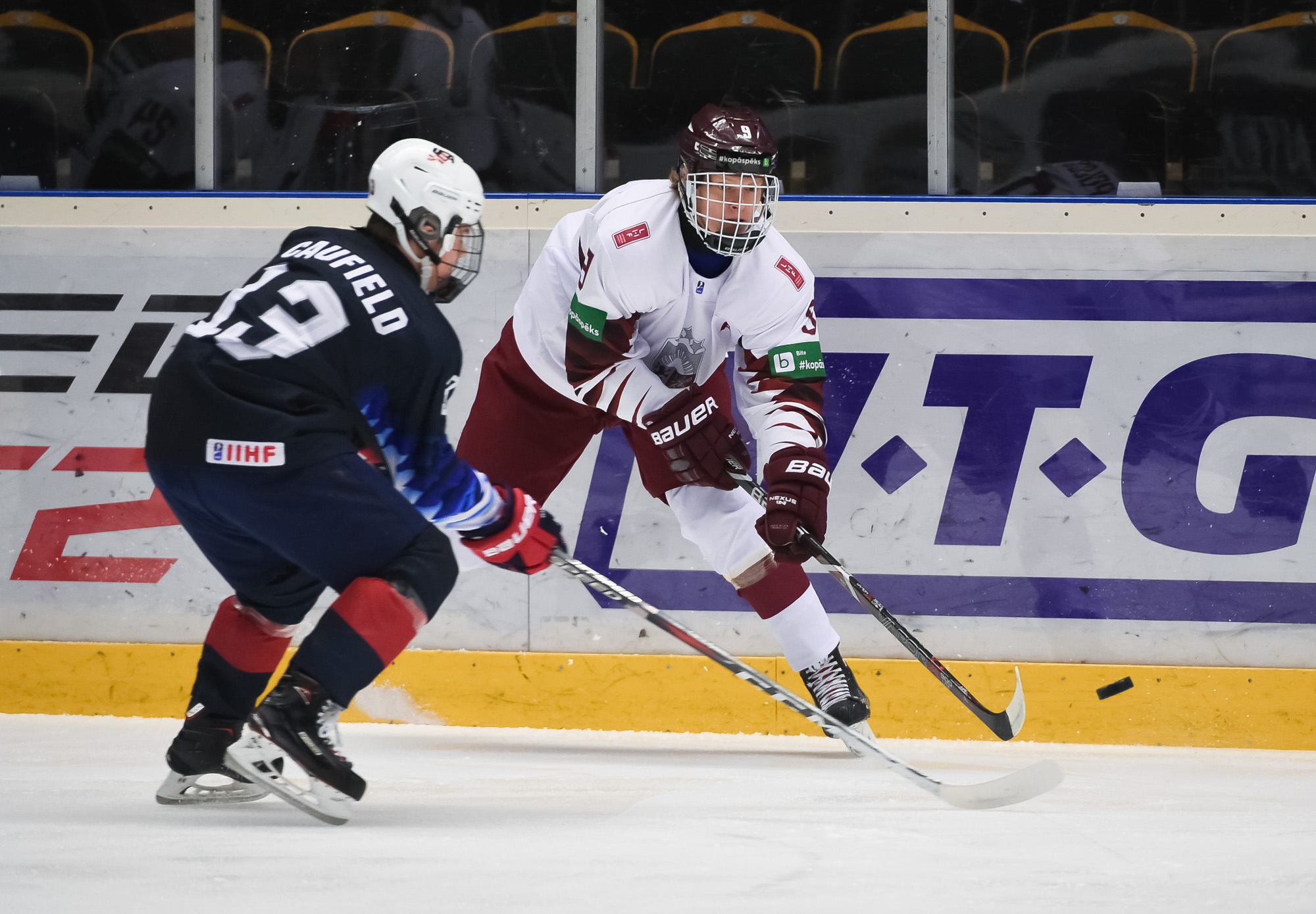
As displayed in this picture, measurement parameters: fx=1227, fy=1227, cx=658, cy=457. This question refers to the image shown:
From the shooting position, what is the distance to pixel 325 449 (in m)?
1.72

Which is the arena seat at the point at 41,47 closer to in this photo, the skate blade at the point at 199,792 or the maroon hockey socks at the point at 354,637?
the skate blade at the point at 199,792

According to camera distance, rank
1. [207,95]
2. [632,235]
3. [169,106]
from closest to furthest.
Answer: [632,235], [207,95], [169,106]

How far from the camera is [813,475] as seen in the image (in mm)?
2525

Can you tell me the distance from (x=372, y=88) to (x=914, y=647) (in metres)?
2.30

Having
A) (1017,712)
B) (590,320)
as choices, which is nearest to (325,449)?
(590,320)

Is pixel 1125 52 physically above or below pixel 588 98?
above

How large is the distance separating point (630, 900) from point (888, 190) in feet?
8.65

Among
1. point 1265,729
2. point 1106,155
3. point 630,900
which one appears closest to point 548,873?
point 630,900

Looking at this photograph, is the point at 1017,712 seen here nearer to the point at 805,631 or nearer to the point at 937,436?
the point at 805,631

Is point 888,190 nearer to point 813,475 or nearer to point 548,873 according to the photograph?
point 813,475

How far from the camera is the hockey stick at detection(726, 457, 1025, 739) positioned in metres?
2.64

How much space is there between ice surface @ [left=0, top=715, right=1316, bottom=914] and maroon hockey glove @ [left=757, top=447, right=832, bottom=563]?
0.46 meters

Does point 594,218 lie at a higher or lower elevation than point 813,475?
higher

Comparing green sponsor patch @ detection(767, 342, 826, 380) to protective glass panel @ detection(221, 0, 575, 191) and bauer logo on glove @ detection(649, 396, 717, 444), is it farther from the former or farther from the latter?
protective glass panel @ detection(221, 0, 575, 191)
